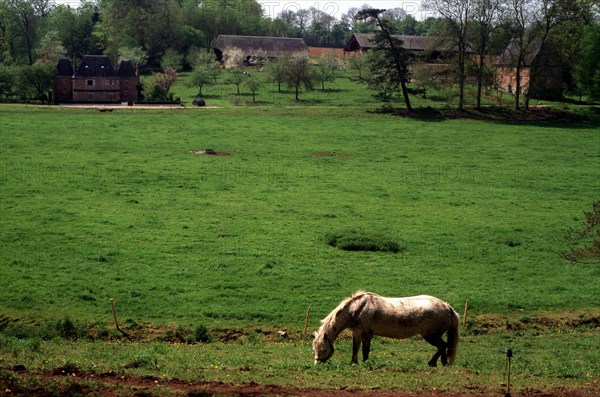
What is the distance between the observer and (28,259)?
1308 inches

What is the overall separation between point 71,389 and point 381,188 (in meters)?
35.0

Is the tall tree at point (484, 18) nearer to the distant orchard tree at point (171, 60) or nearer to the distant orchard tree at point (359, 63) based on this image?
the distant orchard tree at point (359, 63)

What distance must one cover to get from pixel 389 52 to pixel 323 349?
6481 cm

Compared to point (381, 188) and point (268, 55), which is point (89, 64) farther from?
point (381, 188)

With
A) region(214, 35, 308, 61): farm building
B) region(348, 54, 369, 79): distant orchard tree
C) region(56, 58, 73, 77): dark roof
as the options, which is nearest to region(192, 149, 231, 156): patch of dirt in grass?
region(56, 58, 73, 77): dark roof

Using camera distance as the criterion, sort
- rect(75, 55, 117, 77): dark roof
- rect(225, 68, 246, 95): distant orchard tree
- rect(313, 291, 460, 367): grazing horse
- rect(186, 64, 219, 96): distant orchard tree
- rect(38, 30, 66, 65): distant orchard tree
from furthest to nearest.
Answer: rect(38, 30, 66, 65): distant orchard tree < rect(225, 68, 246, 95): distant orchard tree < rect(186, 64, 219, 96): distant orchard tree < rect(75, 55, 117, 77): dark roof < rect(313, 291, 460, 367): grazing horse

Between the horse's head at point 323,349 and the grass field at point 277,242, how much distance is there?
1.93ft

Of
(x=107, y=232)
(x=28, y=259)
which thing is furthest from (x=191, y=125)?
(x=28, y=259)

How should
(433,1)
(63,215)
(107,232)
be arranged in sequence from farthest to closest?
(433,1), (63,215), (107,232)

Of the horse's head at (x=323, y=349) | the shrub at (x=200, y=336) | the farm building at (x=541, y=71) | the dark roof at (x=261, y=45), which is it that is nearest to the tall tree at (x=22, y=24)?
the dark roof at (x=261, y=45)

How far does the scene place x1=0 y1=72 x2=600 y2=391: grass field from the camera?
75.7 ft

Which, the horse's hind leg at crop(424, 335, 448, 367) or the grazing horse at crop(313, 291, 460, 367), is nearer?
the horse's hind leg at crop(424, 335, 448, 367)

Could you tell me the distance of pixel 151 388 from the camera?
17.0m

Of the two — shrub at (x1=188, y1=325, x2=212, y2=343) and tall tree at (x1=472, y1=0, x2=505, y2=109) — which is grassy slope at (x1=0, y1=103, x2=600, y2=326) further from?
tall tree at (x1=472, y1=0, x2=505, y2=109)
